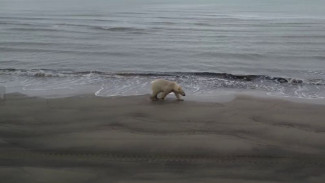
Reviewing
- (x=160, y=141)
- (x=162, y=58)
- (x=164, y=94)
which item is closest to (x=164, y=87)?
(x=164, y=94)

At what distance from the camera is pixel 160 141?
7848mm

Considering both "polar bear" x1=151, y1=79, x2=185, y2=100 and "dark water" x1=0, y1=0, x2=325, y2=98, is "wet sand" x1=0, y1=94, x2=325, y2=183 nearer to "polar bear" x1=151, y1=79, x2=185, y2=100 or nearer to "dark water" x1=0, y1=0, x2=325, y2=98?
"polar bear" x1=151, y1=79, x2=185, y2=100

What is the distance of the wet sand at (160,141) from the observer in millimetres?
6652

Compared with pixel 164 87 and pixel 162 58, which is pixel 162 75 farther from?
pixel 164 87

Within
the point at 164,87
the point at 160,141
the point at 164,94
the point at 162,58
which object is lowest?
the point at 162,58

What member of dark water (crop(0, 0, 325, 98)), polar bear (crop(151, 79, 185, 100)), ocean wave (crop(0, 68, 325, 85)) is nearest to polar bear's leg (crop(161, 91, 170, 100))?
polar bear (crop(151, 79, 185, 100))

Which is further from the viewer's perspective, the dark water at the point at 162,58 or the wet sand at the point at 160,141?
the dark water at the point at 162,58

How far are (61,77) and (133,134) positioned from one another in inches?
284

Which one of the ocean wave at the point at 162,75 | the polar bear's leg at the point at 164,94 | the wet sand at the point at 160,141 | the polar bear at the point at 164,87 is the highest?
the polar bear at the point at 164,87

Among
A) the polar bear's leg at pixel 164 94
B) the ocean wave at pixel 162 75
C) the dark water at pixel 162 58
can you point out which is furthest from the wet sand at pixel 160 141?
the ocean wave at pixel 162 75

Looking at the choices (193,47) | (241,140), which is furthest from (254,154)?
(193,47)

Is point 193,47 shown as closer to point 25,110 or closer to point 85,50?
point 85,50

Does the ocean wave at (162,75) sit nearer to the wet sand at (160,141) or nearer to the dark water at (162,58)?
the dark water at (162,58)

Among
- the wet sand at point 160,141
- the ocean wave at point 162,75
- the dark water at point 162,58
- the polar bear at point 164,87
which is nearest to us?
the wet sand at point 160,141
